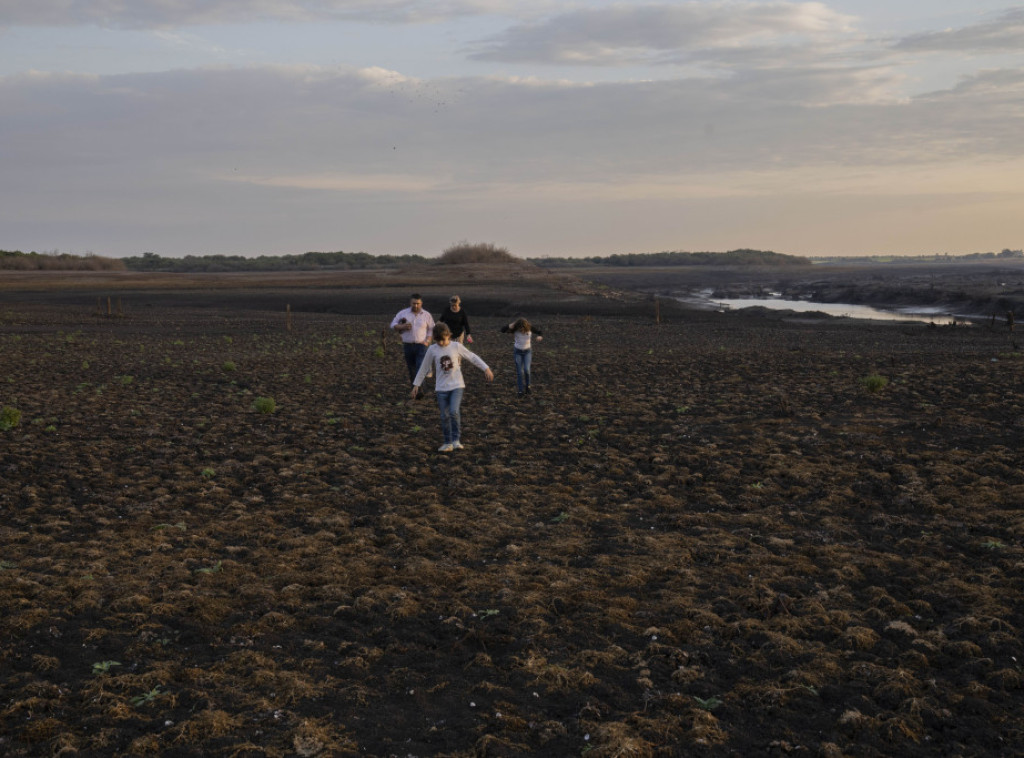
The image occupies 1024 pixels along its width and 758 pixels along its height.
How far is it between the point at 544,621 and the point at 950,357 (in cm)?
2467

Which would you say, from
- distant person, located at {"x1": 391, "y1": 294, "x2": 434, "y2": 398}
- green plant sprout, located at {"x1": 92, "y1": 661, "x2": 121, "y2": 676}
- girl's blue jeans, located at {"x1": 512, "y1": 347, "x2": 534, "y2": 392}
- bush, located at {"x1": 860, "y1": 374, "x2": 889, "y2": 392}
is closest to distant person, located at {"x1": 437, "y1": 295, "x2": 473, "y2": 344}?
distant person, located at {"x1": 391, "y1": 294, "x2": 434, "y2": 398}

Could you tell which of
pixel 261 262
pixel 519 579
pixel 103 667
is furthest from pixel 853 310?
pixel 261 262

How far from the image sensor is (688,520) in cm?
983

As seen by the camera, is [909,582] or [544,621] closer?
[544,621]

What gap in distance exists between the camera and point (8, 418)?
14906 mm

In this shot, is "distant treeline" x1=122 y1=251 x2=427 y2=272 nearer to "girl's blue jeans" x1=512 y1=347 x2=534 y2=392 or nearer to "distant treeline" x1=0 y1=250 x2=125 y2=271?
"distant treeline" x1=0 y1=250 x2=125 y2=271

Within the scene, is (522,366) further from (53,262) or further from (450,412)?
(53,262)

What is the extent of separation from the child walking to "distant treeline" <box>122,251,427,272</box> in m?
133

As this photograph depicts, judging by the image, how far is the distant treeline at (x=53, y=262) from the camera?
112 meters

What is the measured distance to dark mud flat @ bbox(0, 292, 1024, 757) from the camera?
5484 mm

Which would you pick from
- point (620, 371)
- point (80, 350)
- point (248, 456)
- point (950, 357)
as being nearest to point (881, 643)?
point (248, 456)

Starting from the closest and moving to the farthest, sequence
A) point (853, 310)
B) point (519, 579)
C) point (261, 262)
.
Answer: point (519, 579), point (853, 310), point (261, 262)

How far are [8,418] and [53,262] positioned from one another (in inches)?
4749

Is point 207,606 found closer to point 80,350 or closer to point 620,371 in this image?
point 620,371
